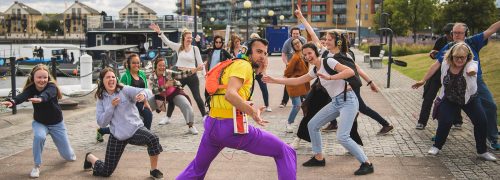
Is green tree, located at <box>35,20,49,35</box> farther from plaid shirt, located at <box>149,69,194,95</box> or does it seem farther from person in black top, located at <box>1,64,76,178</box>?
person in black top, located at <box>1,64,76,178</box>

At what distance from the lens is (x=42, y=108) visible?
6.24 m

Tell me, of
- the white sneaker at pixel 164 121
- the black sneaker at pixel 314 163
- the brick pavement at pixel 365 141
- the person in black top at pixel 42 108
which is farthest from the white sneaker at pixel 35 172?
the white sneaker at pixel 164 121

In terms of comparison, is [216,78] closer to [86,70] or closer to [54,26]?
[86,70]

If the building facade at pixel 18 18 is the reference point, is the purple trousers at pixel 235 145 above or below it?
below

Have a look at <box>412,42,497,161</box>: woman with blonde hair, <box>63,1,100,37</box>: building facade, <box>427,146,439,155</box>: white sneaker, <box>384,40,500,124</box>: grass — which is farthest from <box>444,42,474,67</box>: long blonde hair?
<box>63,1,100,37</box>: building facade

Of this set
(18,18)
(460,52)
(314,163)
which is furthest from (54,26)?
(460,52)

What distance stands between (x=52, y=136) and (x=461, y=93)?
515 centimetres

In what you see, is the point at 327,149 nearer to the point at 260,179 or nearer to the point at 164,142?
the point at 260,179

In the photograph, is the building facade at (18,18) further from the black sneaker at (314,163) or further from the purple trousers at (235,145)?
the purple trousers at (235,145)

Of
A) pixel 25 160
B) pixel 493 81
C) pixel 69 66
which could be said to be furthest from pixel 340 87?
pixel 69 66

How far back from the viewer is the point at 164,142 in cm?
811

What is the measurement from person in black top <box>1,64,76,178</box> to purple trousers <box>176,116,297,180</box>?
2.50 meters

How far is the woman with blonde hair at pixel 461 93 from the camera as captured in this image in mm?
6301

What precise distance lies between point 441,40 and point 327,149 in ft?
10.3
